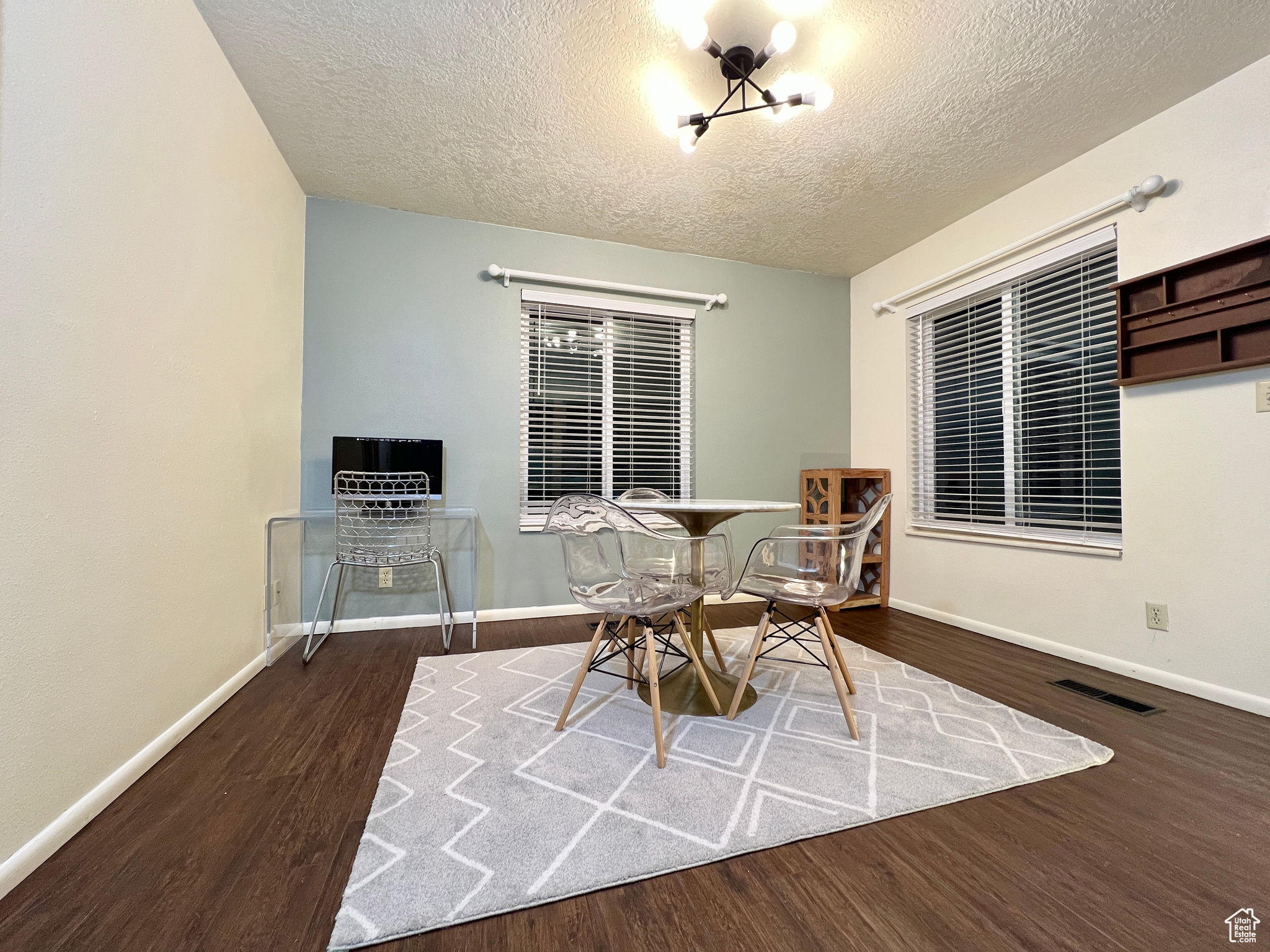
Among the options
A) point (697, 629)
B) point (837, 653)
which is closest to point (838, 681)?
point (837, 653)

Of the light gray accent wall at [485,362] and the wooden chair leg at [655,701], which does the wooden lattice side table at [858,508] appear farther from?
the wooden chair leg at [655,701]

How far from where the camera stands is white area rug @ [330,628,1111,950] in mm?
1067

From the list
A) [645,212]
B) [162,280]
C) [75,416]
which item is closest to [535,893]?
[75,416]

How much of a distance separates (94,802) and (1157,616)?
148 inches

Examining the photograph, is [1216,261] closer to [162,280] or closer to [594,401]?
[594,401]

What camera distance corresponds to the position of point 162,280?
62.7 inches

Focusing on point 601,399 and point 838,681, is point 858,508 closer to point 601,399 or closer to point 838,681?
point 601,399

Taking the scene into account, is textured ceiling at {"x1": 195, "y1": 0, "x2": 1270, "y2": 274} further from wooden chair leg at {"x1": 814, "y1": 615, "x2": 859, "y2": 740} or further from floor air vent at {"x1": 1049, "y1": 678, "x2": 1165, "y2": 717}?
floor air vent at {"x1": 1049, "y1": 678, "x2": 1165, "y2": 717}

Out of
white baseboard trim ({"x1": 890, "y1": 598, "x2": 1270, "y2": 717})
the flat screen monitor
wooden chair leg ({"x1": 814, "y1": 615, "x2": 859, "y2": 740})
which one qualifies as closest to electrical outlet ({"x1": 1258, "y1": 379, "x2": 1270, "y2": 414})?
white baseboard trim ({"x1": 890, "y1": 598, "x2": 1270, "y2": 717})

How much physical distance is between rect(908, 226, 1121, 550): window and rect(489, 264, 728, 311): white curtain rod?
1.43 metres

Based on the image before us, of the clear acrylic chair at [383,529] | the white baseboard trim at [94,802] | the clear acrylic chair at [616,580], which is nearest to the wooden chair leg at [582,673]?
the clear acrylic chair at [616,580]

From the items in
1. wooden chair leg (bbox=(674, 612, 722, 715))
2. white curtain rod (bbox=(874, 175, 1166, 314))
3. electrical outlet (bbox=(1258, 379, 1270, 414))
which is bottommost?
wooden chair leg (bbox=(674, 612, 722, 715))

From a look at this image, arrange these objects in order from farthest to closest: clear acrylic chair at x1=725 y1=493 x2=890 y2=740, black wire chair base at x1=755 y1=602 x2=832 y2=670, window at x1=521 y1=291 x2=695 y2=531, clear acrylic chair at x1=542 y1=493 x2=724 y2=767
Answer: window at x1=521 y1=291 x2=695 y2=531
black wire chair base at x1=755 y1=602 x2=832 y2=670
clear acrylic chair at x1=725 y1=493 x2=890 y2=740
clear acrylic chair at x1=542 y1=493 x2=724 y2=767

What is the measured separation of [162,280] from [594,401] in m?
2.24
